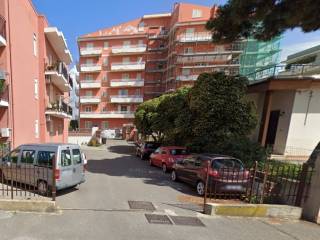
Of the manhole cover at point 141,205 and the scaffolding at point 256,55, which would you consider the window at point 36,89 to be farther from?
the scaffolding at point 256,55

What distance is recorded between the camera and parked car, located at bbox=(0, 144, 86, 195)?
273 inches

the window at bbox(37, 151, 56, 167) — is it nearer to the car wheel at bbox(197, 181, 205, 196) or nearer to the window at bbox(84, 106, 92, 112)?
the car wheel at bbox(197, 181, 205, 196)

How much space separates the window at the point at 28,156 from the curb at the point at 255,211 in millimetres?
6111

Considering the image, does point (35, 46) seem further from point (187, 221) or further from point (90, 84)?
point (90, 84)

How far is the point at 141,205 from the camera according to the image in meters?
6.51

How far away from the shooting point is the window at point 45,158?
274 inches

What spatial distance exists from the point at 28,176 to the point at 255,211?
24.5 feet

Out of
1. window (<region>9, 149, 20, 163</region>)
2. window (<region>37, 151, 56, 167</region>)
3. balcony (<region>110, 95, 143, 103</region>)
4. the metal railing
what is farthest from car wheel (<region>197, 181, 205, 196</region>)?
balcony (<region>110, 95, 143, 103</region>)

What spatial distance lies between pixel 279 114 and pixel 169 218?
37.3 ft

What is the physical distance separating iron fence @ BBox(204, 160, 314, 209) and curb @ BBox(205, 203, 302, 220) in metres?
0.34

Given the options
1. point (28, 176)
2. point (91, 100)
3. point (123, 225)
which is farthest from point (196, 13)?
point (123, 225)

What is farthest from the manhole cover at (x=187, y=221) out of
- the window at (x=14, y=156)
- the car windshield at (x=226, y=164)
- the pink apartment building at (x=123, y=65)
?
the pink apartment building at (x=123, y=65)

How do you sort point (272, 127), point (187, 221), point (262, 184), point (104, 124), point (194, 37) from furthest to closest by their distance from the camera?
point (104, 124) → point (194, 37) → point (272, 127) → point (262, 184) → point (187, 221)

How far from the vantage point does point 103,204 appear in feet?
20.9
